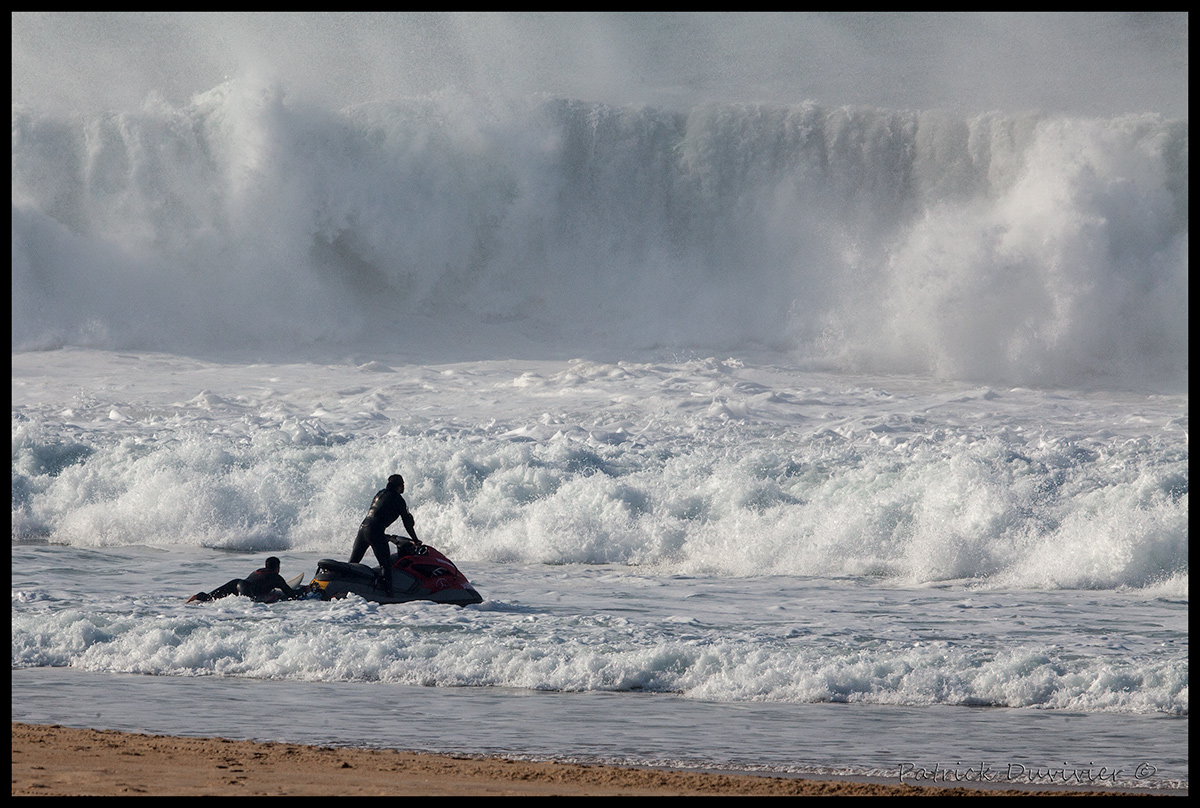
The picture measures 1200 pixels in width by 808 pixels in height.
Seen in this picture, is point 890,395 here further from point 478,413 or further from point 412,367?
point 412,367

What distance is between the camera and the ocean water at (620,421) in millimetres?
8953

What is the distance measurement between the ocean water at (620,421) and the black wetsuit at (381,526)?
0.62m

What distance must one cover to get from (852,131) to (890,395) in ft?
41.6

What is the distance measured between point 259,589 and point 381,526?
1.17m

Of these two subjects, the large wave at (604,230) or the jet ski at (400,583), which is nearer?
the jet ski at (400,583)

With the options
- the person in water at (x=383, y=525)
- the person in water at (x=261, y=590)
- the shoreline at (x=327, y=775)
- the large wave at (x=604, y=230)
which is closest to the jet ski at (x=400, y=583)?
the person in water at (x=383, y=525)

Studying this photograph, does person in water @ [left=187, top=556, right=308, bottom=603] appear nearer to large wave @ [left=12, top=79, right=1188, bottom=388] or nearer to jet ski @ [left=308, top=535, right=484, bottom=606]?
jet ski @ [left=308, top=535, right=484, bottom=606]

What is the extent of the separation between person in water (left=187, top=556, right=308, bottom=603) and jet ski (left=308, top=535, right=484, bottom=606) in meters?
0.19

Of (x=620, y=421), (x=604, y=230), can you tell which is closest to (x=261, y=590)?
(x=620, y=421)

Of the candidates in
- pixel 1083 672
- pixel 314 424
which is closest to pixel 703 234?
pixel 314 424

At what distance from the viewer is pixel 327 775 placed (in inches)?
251

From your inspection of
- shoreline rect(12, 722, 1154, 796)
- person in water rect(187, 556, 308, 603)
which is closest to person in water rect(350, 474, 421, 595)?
person in water rect(187, 556, 308, 603)

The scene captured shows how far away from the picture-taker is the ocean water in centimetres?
895

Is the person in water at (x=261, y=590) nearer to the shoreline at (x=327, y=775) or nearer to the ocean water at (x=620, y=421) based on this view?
the ocean water at (x=620, y=421)
